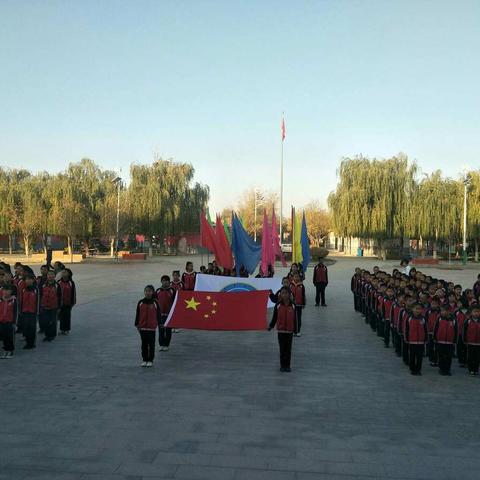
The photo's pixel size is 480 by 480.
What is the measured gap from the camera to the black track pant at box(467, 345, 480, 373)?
8.60 m

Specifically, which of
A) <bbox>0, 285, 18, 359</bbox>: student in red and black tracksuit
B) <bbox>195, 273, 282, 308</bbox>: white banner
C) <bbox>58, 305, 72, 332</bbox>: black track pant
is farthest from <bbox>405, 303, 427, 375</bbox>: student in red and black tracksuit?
<bbox>58, 305, 72, 332</bbox>: black track pant

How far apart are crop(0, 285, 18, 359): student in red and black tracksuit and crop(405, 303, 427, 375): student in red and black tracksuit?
6779mm

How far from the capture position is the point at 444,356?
8.64 metres

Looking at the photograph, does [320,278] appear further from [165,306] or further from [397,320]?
[165,306]

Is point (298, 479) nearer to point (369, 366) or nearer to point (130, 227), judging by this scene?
point (369, 366)

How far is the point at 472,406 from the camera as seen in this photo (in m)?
6.96

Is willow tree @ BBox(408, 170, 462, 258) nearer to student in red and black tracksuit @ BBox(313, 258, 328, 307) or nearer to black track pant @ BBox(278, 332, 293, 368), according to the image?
student in red and black tracksuit @ BBox(313, 258, 328, 307)

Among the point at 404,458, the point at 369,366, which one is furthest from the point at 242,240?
the point at 404,458

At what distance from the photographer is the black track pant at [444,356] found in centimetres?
862

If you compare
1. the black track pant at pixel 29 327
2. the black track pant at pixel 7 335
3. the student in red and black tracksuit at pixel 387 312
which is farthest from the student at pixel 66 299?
the student in red and black tracksuit at pixel 387 312

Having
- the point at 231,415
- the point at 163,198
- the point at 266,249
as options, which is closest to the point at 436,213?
the point at 163,198

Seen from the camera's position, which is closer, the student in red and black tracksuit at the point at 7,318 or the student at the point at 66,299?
the student in red and black tracksuit at the point at 7,318

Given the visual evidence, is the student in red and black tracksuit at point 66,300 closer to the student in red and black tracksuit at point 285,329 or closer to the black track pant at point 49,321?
the black track pant at point 49,321

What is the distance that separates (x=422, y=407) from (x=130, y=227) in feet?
133
